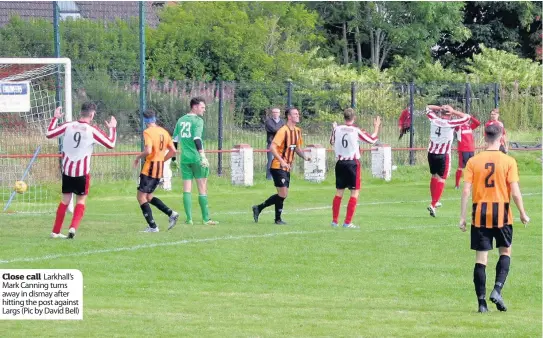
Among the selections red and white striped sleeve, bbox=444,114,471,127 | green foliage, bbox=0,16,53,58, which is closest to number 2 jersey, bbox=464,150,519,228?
red and white striped sleeve, bbox=444,114,471,127

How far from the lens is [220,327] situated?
10.6 metres

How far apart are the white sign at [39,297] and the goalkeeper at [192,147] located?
20.3 feet

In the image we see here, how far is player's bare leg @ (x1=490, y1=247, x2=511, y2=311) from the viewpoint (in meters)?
11.6

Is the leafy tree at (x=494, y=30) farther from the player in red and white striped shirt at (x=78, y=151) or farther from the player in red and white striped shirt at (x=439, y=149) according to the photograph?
the player in red and white striped shirt at (x=78, y=151)

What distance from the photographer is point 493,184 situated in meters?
11.7

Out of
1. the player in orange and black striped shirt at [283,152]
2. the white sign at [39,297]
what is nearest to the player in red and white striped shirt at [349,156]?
the player in orange and black striped shirt at [283,152]

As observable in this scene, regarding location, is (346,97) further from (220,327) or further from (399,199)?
(220,327)

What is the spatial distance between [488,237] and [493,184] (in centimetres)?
55

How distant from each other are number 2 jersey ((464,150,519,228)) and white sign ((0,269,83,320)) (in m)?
4.12

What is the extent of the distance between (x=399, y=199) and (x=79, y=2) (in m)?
10.6

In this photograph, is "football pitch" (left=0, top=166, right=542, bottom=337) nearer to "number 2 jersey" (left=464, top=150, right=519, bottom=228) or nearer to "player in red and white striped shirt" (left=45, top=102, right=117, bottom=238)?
"player in red and white striped shirt" (left=45, top=102, right=117, bottom=238)

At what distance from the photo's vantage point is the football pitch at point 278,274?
1073cm

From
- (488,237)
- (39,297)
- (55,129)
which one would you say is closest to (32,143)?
(55,129)

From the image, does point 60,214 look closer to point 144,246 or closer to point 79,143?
point 79,143
